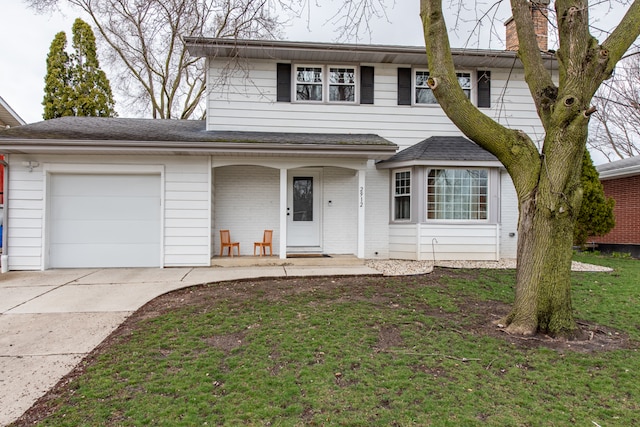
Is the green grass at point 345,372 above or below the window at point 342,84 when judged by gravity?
below

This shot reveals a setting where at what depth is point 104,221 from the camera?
324 inches

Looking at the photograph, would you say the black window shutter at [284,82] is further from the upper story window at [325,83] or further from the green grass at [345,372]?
the green grass at [345,372]

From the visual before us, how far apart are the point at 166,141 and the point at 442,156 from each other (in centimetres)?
646

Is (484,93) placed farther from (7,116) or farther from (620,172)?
(7,116)

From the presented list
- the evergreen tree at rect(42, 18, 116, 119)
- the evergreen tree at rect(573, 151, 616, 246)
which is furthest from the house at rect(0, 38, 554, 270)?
the evergreen tree at rect(42, 18, 116, 119)

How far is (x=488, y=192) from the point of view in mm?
9305

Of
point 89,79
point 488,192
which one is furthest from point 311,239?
point 89,79

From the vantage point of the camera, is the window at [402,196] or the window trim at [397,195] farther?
the window at [402,196]

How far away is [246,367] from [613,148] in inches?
1058

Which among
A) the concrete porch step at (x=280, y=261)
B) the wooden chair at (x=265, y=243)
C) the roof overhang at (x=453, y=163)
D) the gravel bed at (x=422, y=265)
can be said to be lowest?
the gravel bed at (x=422, y=265)

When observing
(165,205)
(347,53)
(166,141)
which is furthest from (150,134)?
(347,53)

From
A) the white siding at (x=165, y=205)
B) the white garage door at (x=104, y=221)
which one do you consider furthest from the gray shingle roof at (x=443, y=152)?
the white garage door at (x=104, y=221)

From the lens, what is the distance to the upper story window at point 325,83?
977 cm

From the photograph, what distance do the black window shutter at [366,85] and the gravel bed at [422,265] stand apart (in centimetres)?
436
